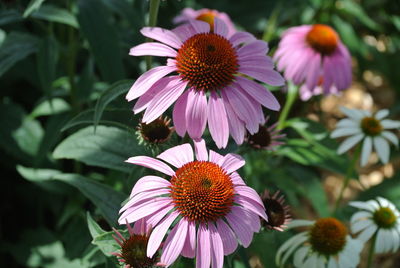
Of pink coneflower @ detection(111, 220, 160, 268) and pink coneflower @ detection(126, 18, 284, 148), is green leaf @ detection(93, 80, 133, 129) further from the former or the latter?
pink coneflower @ detection(111, 220, 160, 268)

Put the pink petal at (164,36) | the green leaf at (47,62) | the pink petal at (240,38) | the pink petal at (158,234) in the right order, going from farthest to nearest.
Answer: the green leaf at (47,62)
the pink petal at (240,38)
the pink petal at (164,36)
the pink petal at (158,234)

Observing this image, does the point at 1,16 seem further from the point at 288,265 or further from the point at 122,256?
the point at 288,265

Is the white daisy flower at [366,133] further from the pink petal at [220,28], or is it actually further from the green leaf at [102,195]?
the green leaf at [102,195]

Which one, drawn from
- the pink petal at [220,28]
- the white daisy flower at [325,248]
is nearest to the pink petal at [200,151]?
the pink petal at [220,28]

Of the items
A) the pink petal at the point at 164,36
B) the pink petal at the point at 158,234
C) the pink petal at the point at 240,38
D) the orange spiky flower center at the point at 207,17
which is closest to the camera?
the pink petal at the point at 158,234

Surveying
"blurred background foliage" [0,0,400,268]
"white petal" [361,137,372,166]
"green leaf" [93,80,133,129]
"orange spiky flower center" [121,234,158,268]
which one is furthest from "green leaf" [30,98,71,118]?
"white petal" [361,137,372,166]

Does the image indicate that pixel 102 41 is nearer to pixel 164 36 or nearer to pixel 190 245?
pixel 164 36
